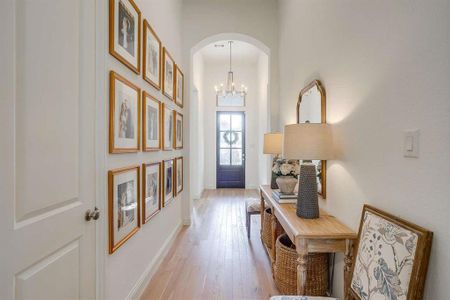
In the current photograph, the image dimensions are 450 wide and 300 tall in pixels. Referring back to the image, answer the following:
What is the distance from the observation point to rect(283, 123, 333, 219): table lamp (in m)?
1.87

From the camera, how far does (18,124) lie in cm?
94

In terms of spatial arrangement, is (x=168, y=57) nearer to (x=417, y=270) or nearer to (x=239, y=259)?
(x=239, y=259)

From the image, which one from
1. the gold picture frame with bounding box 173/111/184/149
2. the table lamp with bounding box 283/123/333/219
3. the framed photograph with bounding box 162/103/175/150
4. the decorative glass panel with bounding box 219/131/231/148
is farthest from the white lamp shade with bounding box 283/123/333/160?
the decorative glass panel with bounding box 219/131/231/148

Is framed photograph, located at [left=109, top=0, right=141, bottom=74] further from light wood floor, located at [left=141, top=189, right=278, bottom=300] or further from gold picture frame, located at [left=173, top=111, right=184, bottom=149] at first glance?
light wood floor, located at [left=141, top=189, right=278, bottom=300]

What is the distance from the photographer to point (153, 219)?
2.57 m

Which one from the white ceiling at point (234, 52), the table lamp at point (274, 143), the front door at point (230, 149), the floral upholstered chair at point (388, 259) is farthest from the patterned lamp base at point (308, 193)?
the front door at point (230, 149)

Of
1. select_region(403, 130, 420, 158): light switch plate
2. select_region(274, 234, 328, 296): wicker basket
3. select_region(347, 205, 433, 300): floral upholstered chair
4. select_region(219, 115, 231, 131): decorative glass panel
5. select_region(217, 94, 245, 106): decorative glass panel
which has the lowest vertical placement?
select_region(274, 234, 328, 296): wicker basket

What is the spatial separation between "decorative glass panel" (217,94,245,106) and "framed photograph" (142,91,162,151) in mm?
4737

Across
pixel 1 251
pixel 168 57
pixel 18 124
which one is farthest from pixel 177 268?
pixel 168 57

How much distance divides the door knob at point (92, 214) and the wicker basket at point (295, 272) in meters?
1.46

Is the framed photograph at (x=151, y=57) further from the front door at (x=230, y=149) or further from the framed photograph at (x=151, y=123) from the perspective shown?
the front door at (x=230, y=149)

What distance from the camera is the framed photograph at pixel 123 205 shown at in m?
1.65

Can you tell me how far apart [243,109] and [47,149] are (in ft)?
21.3

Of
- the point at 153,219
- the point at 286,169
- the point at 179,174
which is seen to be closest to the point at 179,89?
the point at 179,174
